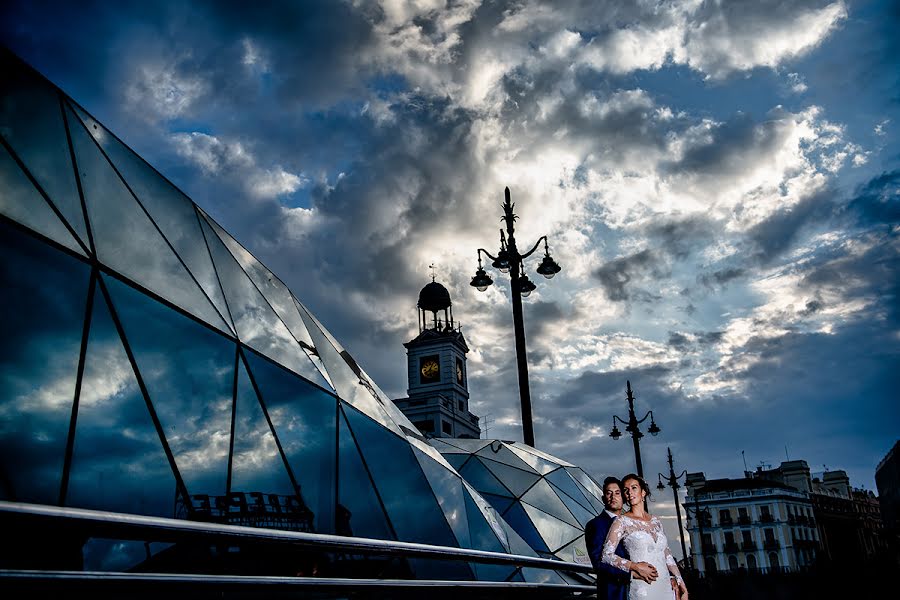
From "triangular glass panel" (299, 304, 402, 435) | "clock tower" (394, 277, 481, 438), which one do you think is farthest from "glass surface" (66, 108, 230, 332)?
"clock tower" (394, 277, 481, 438)

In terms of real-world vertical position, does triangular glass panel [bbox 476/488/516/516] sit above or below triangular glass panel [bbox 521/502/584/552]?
above

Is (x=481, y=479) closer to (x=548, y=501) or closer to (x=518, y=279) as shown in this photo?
(x=548, y=501)

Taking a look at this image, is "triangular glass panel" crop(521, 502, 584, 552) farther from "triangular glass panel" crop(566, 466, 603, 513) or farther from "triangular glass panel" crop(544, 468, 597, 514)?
"triangular glass panel" crop(566, 466, 603, 513)

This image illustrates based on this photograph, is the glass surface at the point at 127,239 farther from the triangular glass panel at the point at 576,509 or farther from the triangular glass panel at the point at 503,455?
the triangular glass panel at the point at 576,509

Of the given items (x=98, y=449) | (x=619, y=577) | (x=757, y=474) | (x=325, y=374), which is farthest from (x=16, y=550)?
(x=757, y=474)

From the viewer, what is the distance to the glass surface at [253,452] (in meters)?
6.26

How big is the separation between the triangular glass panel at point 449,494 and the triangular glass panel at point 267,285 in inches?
116

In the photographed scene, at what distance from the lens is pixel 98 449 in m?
4.74

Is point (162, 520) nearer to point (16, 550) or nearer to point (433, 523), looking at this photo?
point (16, 550)

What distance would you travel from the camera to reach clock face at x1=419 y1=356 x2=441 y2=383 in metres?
70.7

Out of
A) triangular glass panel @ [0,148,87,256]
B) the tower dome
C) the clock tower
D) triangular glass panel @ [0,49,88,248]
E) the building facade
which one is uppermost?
the tower dome

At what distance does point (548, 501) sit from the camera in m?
15.7

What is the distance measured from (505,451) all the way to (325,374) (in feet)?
31.6

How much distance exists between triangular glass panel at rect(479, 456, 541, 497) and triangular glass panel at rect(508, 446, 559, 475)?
554 millimetres
